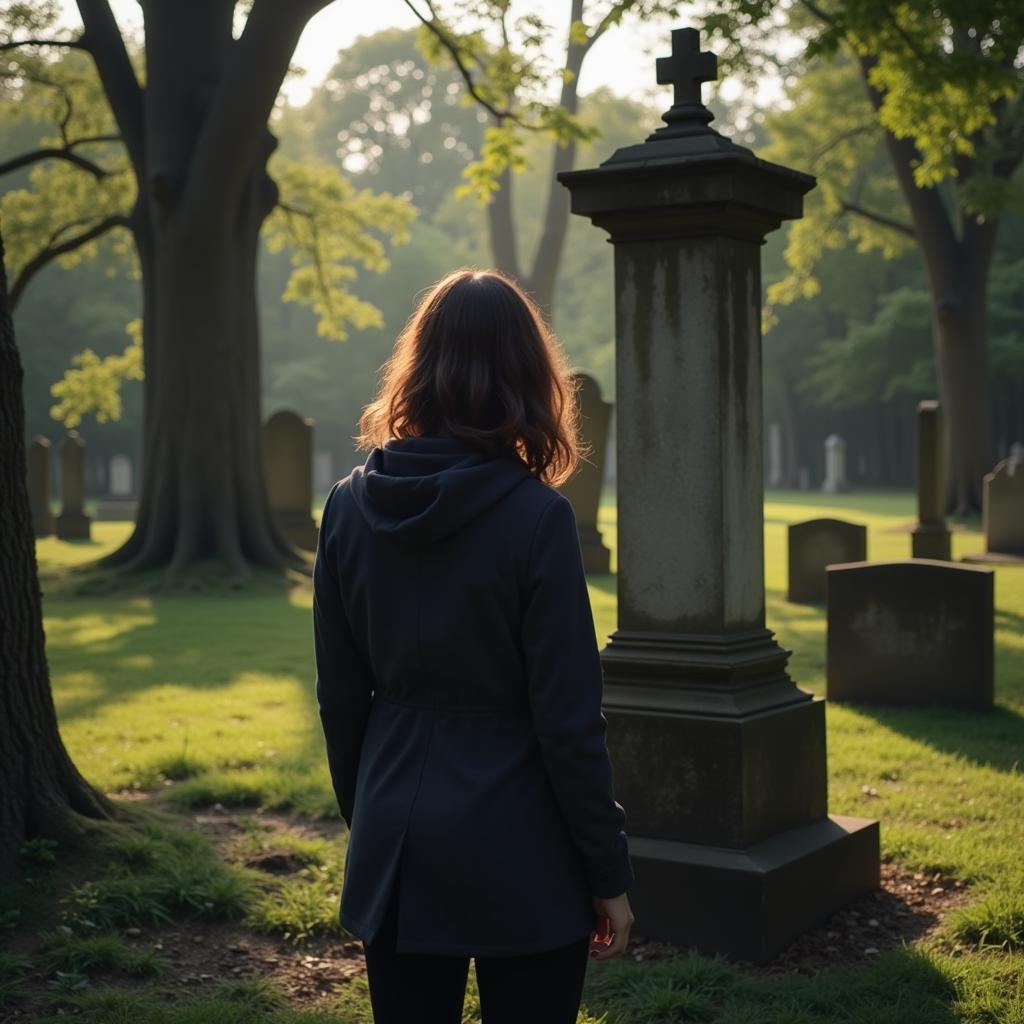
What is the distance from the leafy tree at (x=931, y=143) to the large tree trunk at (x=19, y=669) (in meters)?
9.53

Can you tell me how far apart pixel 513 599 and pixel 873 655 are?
6.84 meters

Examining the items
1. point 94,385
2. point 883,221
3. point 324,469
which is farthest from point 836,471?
point 94,385

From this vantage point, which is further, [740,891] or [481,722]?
[740,891]

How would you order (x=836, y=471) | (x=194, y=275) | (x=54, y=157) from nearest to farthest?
1. (x=194, y=275)
2. (x=54, y=157)
3. (x=836, y=471)

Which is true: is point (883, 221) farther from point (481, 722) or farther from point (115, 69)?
point (481, 722)

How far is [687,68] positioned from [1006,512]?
14.5 meters

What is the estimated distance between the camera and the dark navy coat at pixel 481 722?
2.38 m

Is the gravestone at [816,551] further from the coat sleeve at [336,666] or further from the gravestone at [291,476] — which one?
the coat sleeve at [336,666]

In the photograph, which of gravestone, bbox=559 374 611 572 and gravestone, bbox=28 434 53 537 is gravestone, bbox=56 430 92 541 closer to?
gravestone, bbox=28 434 53 537

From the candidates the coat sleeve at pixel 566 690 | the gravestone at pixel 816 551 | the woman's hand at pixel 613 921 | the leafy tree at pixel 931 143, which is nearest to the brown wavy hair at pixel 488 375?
the coat sleeve at pixel 566 690

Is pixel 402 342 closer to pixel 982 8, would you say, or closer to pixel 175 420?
pixel 982 8

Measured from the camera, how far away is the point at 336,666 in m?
2.67

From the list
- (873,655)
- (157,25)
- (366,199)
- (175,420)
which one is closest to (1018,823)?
(873,655)

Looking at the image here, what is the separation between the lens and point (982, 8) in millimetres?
13141
